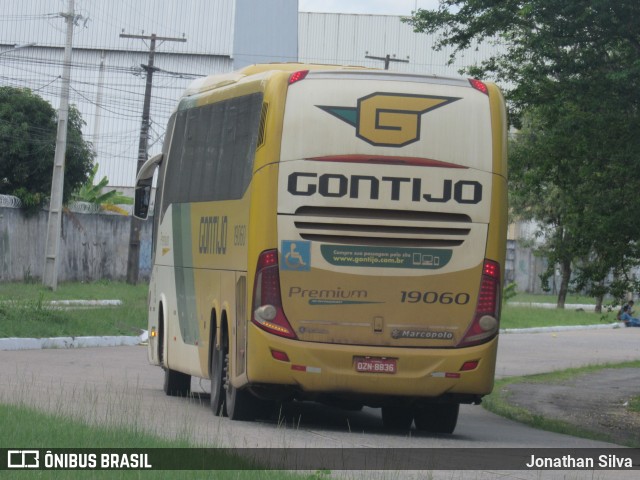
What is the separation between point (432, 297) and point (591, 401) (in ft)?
30.6

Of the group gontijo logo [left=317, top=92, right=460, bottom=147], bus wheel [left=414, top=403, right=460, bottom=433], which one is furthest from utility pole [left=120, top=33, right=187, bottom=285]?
gontijo logo [left=317, top=92, right=460, bottom=147]

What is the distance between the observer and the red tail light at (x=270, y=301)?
44.1 ft

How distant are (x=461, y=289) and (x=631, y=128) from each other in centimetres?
439

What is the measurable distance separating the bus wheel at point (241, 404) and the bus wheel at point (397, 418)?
1.79 m

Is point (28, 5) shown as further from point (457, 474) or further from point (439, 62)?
point (457, 474)

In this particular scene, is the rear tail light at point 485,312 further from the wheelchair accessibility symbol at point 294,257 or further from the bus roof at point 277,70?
the bus roof at point 277,70

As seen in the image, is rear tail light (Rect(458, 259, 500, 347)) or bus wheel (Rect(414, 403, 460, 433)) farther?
bus wheel (Rect(414, 403, 460, 433))

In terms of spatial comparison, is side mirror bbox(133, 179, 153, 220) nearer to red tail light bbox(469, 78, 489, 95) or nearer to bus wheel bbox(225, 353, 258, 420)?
bus wheel bbox(225, 353, 258, 420)

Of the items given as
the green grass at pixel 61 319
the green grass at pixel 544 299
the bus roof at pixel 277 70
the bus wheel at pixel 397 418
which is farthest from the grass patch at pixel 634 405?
the green grass at pixel 544 299

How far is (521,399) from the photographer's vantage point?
21656mm

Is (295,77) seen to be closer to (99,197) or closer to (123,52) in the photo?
(99,197)

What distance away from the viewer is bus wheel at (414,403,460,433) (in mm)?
14734

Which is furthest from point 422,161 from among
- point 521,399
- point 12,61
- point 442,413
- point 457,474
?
point 12,61

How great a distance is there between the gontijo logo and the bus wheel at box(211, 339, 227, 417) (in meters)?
2.97
